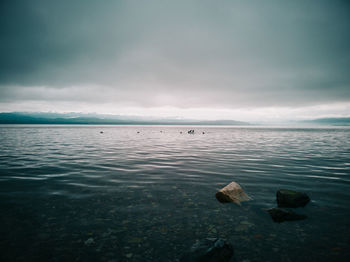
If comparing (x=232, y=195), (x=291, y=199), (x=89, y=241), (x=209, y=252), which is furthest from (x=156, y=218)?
(x=291, y=199)

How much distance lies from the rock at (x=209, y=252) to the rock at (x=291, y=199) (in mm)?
4449

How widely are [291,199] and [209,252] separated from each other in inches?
212

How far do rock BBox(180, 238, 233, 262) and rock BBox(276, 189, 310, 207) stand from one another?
4449mm

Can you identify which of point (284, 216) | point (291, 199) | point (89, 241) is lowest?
point (89, 241)

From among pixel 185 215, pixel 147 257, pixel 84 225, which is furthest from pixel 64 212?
pixel 185 215

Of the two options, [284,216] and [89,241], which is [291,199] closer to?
[284,216]

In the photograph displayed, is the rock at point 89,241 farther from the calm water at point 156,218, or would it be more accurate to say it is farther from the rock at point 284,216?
the rock at point 284,216

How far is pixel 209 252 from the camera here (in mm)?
4859

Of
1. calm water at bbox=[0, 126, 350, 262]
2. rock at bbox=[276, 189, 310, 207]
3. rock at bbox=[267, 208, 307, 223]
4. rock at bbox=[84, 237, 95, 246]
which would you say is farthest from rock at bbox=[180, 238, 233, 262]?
rock at bbox=[276, 189, 310, 207]

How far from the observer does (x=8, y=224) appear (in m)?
6.70

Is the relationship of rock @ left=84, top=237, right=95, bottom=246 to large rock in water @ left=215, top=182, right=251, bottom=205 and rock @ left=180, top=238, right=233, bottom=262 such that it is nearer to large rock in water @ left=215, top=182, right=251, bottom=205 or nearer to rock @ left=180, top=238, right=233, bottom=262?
rock @ left=180, top=238, right=233, bottom=262

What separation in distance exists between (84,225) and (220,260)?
496cm

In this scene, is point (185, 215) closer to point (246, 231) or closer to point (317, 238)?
point (246, 231)

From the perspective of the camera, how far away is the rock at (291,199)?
8.15 metres
